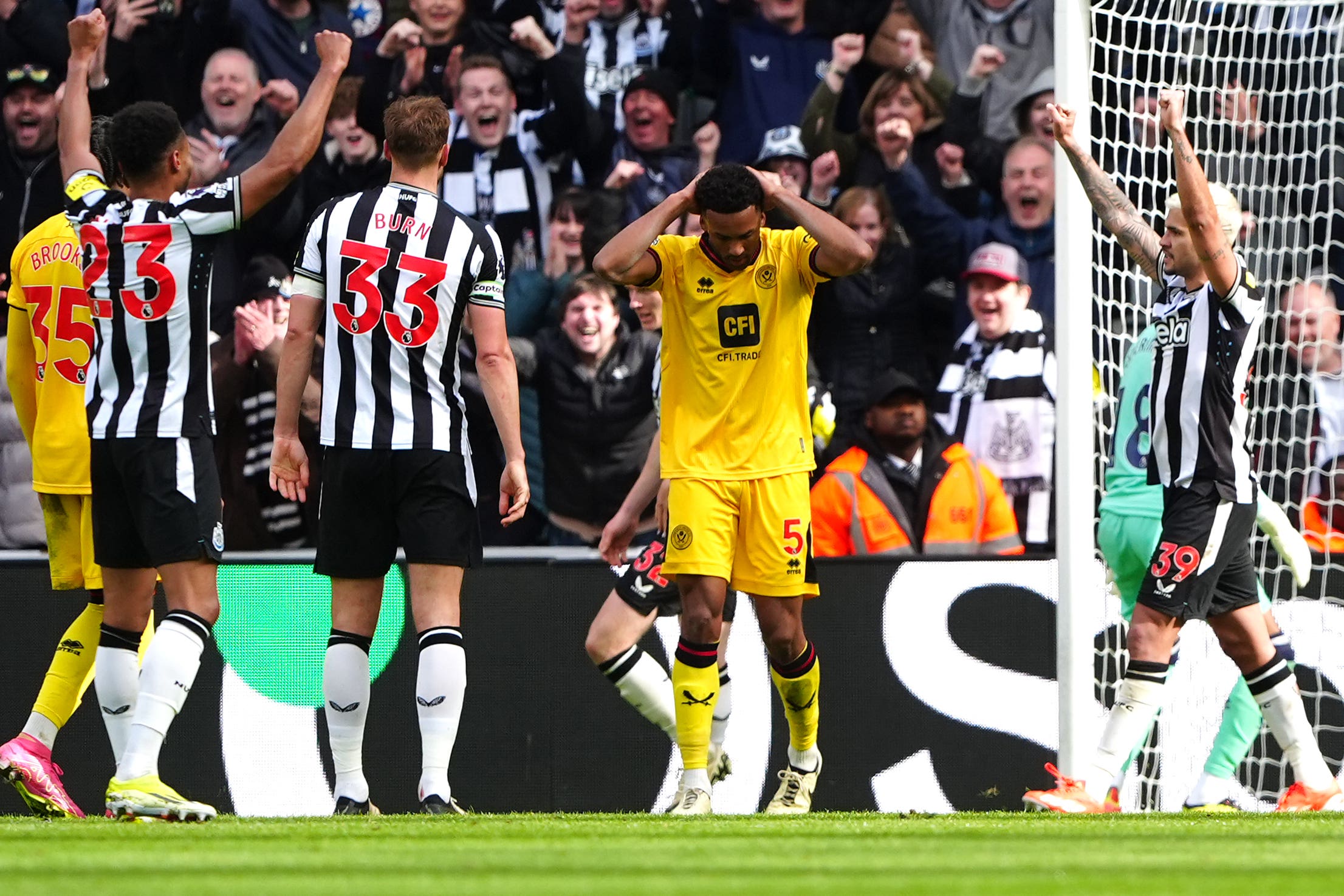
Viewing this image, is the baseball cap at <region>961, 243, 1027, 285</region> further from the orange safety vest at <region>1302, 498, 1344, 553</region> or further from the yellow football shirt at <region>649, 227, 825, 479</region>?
the yellow football shirt at <region>649, 227, 825, 479</region>

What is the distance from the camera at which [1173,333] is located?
5996mm

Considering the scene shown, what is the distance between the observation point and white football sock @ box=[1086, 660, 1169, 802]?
5.79m

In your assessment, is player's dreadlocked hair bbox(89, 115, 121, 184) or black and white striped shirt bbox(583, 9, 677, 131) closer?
player's dreadlocked hair bbox(89, 115, 121, 184)

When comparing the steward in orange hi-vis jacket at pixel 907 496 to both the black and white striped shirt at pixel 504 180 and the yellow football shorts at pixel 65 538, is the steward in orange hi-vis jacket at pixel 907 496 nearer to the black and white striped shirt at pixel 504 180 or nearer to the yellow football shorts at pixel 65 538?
the black and white striped shirt at pixel 504 180

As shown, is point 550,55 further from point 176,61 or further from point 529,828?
point 529,828

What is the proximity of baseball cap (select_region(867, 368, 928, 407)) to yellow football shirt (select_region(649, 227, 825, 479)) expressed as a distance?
2.48m

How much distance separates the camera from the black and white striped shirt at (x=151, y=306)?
5293 mm

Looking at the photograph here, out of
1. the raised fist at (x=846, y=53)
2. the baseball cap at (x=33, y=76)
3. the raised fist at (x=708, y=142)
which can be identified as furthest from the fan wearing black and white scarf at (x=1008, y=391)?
the baseball cap at (x=33, y=76)

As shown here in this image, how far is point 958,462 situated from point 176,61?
4.55 metres

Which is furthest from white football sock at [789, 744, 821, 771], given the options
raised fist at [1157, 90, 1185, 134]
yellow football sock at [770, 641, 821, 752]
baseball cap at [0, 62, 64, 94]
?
baseball cap at [0, 62, 64, 94]

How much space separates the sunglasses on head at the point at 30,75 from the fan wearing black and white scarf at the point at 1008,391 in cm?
490

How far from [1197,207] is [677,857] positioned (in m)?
2.94

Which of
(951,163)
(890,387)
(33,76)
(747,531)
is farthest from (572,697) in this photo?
(33,76)

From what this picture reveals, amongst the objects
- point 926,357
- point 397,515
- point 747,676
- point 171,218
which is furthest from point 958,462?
point 171,218
